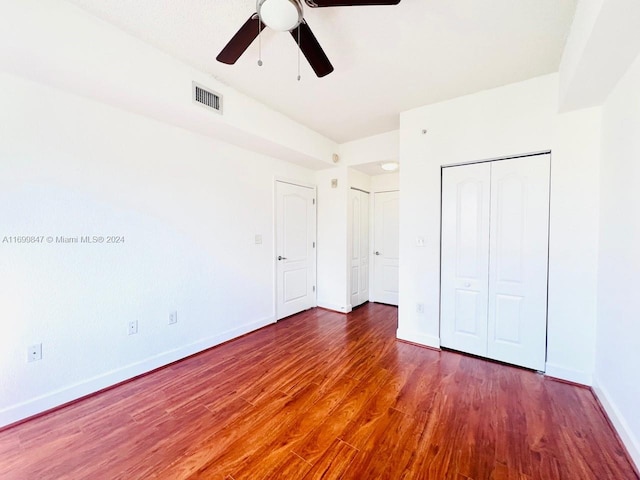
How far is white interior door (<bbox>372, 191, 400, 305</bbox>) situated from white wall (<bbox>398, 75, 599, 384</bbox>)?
1475 mm

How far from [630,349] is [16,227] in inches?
159

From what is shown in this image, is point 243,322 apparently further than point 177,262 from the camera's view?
Yes

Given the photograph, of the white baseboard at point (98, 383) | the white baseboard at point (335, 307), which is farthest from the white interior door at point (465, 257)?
the white baseboard at point (98, 383)

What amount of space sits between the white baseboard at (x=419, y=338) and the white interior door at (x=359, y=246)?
1235mm

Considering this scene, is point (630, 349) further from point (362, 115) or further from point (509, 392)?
point (362, 115)

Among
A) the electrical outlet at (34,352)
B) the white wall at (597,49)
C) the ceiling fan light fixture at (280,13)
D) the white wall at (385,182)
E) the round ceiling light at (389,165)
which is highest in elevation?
the ceiling fan light fixture at (280,13)

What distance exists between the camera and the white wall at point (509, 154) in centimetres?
220

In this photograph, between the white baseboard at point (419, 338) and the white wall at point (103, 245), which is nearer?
the white wall at point (103, 245)

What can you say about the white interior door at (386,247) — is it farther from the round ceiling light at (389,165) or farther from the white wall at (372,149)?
the white wall at (372,149)

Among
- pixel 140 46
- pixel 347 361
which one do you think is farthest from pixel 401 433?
pixel 140 46

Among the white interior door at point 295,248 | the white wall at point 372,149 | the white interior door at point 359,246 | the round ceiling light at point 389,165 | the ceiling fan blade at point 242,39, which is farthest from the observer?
the white interior door at point 359,246

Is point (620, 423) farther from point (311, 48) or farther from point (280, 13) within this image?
point (280, 13)

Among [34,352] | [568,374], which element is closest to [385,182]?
[568,374]

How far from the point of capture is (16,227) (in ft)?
5.84
